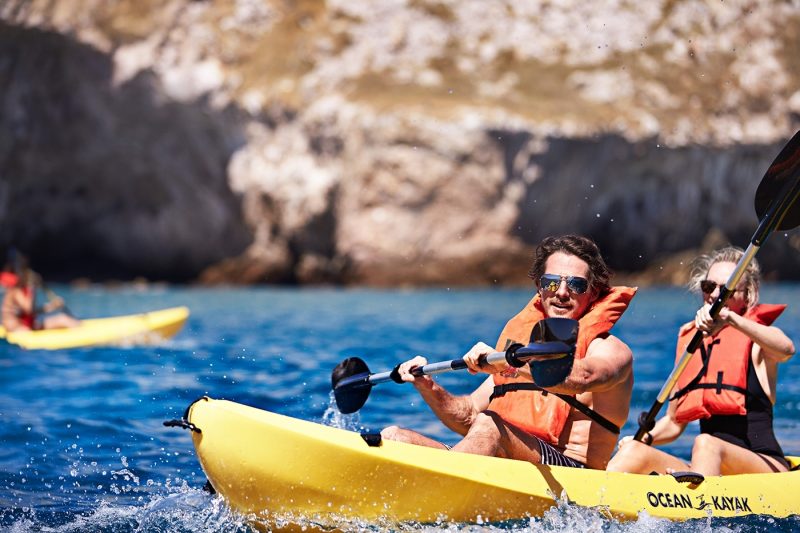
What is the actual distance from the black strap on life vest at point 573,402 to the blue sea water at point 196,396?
38cm

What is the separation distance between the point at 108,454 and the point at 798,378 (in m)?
7.07

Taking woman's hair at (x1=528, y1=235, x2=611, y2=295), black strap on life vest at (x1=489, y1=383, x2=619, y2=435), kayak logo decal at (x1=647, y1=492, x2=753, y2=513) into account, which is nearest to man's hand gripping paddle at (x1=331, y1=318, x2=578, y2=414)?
black strap on life vest at (x1=489, y1=383, x2=619, y2=435)

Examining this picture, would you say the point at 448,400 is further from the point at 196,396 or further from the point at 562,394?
the point at 196,396

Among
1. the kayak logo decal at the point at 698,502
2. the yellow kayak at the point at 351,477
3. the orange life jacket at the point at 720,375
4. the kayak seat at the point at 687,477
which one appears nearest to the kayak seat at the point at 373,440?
the yellow kayak at the point at 351,477

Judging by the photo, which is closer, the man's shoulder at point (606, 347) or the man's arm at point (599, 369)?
the man's arm at point (599, 369)

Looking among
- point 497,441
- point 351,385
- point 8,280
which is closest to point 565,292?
point 497,441

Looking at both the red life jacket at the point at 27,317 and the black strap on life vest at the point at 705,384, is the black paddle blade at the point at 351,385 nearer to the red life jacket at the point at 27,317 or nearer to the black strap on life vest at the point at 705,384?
the black strap on life vest at the point at 705,384

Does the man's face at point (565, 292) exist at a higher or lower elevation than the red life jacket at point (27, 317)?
higher

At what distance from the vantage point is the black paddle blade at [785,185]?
17.7ft

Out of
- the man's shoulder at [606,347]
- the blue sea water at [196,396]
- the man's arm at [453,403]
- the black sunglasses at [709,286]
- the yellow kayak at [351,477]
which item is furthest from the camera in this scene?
the black sunglasses at [709,286]

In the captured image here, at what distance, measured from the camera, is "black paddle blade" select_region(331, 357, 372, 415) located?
16.1 ft

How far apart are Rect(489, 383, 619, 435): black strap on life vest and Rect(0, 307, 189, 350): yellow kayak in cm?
831

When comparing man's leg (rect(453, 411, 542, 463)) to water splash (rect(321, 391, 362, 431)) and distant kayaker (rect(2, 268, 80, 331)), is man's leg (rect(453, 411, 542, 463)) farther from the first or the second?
distant kayaker (rect(2, 268, 80, 331))

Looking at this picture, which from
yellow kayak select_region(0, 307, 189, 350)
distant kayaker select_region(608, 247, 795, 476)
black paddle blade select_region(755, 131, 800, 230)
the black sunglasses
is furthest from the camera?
yellow kayak select_region(0, 307, 189, 350)
